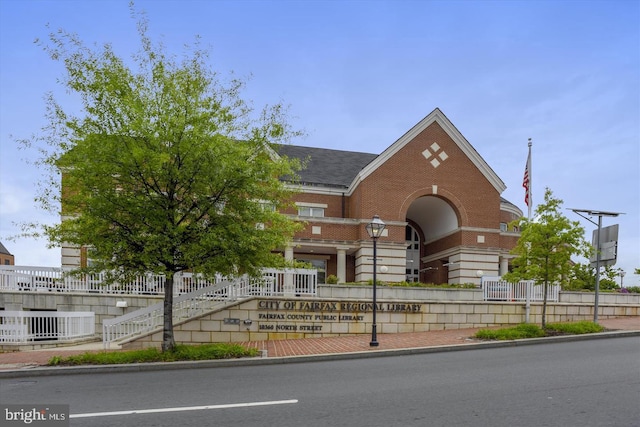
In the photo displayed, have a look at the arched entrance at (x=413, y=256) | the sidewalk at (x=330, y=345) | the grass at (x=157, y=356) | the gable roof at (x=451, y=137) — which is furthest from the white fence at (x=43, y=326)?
the arched entrance at (x=413, y=256)

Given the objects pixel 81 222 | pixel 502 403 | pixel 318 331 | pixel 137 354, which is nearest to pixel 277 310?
pixel 318 331

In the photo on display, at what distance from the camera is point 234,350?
41.2 ft

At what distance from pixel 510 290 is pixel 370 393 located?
14.3 meters

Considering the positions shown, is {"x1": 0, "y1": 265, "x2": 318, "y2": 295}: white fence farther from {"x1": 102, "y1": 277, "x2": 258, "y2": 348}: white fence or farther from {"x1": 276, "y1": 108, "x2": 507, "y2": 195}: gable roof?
{"x1": 276, "y1": 108, "x2": 507, "y2": 195}: gable roof

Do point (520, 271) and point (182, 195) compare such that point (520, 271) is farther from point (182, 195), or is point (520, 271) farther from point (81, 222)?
point (81, 222)

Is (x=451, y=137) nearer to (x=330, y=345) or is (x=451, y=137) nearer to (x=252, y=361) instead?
(x=330, y=345)

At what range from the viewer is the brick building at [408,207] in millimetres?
27891

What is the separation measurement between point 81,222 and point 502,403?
1040 centimetres

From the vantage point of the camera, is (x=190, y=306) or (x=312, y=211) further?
(x=312, y=211)

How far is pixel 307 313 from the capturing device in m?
17.0

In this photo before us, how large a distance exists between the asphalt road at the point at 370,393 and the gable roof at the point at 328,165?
19423 millimetres

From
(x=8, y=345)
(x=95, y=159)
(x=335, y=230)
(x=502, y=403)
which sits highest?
(x=95, y=159)

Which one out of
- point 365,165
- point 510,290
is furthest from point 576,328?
point 365,165

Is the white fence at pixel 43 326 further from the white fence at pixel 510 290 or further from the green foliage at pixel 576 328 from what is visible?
the green foliage at pixel 576 328
